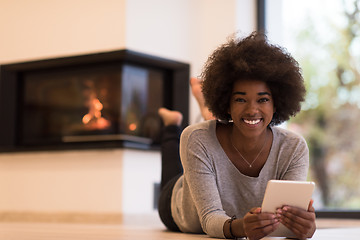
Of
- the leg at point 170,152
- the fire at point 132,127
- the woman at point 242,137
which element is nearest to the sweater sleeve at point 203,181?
the woman at point 242,137

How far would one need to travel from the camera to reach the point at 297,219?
5.92 ft

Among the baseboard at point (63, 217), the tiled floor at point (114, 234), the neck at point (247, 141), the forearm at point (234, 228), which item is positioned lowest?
the baseboard at point (63, 217)

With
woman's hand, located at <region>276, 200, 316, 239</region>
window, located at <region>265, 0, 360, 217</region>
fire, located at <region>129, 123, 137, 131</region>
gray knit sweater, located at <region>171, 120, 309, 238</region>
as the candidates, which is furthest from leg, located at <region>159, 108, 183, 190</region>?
window, located at <region>265, 0, 360, 217</region>

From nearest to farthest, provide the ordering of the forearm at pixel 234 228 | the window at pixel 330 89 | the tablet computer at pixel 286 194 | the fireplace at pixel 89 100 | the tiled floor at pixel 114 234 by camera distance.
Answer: the tablet computer at pixel 286 194 < the forearm at pixel 234 228 < the tiled floor at pixel 114 234 < the fireplace at pixel 89 100 < the window at pixel 330 89

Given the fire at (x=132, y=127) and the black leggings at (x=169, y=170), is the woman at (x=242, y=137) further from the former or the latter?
the fire at (x=132, y=127)

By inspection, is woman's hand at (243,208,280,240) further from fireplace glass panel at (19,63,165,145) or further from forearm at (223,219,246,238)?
fireplace glass panel at (19,63,165,145)

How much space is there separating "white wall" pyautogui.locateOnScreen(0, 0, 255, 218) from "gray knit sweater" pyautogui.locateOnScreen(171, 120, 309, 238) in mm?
2338

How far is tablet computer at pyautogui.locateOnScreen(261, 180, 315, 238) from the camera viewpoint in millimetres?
1712

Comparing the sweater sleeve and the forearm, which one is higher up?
the sweater sleeve

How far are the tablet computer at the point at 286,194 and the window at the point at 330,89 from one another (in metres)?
4.66

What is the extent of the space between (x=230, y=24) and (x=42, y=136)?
1799mm

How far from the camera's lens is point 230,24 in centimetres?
476

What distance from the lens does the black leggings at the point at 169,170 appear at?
2.65m

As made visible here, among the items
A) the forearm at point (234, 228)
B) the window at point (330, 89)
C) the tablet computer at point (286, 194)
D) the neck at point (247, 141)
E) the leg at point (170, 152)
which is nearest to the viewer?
the tablet computer at point (286, 194)
